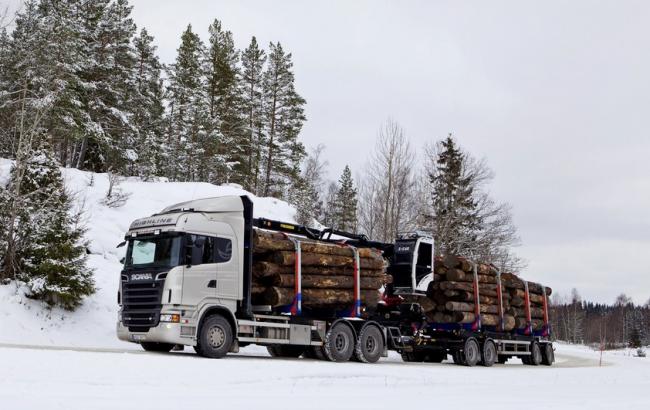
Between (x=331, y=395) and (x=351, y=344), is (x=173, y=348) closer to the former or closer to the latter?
(x=351, y=344)

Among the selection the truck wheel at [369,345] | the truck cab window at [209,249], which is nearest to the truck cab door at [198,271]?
the truck cab window at [209,249]

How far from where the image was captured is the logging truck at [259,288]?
14125 millimetres

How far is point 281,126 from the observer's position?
181ft

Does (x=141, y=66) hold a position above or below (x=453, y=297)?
above

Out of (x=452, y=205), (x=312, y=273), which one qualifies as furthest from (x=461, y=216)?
(x=312, y=273)

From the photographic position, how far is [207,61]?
183 ft

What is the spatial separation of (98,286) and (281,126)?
34.8m

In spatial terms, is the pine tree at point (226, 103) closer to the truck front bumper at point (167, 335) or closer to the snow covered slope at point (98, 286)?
the snow covered slope at point (98, 286)

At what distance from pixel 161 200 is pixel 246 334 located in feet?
60.5

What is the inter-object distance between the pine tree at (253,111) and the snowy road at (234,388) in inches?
1605

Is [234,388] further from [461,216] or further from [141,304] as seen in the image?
[461,216]

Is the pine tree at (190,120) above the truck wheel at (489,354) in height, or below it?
above

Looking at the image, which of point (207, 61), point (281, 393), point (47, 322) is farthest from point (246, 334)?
point (207, 61)

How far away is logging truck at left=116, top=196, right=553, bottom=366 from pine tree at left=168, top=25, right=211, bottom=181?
30.5 meters
